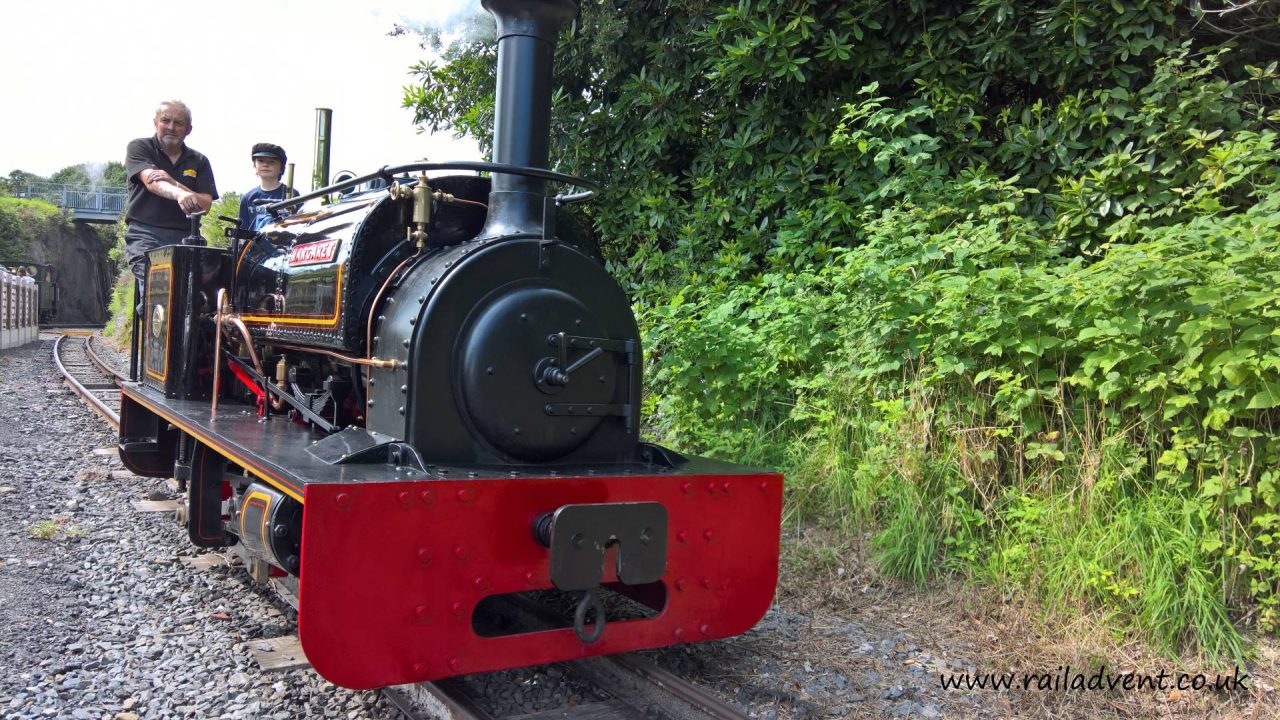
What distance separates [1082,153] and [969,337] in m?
2.14

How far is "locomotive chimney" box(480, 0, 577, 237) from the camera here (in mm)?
3355

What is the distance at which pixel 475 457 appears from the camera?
3082 millimetres

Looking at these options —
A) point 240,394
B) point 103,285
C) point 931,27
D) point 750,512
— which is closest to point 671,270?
point 931,27

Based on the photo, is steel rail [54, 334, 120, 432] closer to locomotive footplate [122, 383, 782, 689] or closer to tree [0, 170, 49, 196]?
locomotive footplate [122, 383, 782, 689]

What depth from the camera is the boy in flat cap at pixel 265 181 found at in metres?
5.39

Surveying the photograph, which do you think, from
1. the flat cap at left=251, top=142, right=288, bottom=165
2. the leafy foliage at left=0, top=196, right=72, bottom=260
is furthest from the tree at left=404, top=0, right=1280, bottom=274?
the leafy foliage at left=0, top=196, right=72, bottom=260

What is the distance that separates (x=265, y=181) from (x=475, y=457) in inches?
136

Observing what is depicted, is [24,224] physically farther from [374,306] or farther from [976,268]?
[976,268]

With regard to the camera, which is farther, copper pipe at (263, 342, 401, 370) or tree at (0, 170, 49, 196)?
tree at (0, 170, 49, 196)

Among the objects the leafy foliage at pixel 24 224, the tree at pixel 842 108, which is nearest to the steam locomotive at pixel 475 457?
the tree at pixel 842 108

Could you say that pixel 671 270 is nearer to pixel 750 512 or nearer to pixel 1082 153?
pixel 1082 153

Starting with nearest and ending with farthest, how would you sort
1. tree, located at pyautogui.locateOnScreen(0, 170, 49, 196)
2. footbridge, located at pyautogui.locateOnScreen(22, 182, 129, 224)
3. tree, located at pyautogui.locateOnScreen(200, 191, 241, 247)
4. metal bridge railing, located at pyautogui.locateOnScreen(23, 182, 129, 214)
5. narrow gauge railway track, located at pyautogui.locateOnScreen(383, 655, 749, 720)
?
narrow gauge railway track, located at pyautogui.locateOnScreen(383, 655, 749, 720)
tree, located at pyautogui.locateOnScreen(200, 191, 241, 247)
footbridge, located at pyautogui.locateOnScreen(22, 182, 129, 224)
metal bridge railing, located at pyautogui.locateOnScreen(23, 182, 129, 214)
tree, located at pyautogui.locateOnScreen(0, 170, 49, 196)

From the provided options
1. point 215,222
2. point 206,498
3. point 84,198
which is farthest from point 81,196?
point 206,498

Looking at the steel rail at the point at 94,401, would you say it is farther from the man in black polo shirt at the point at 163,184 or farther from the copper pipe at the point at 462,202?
the copper pipe at the point at 462,202
